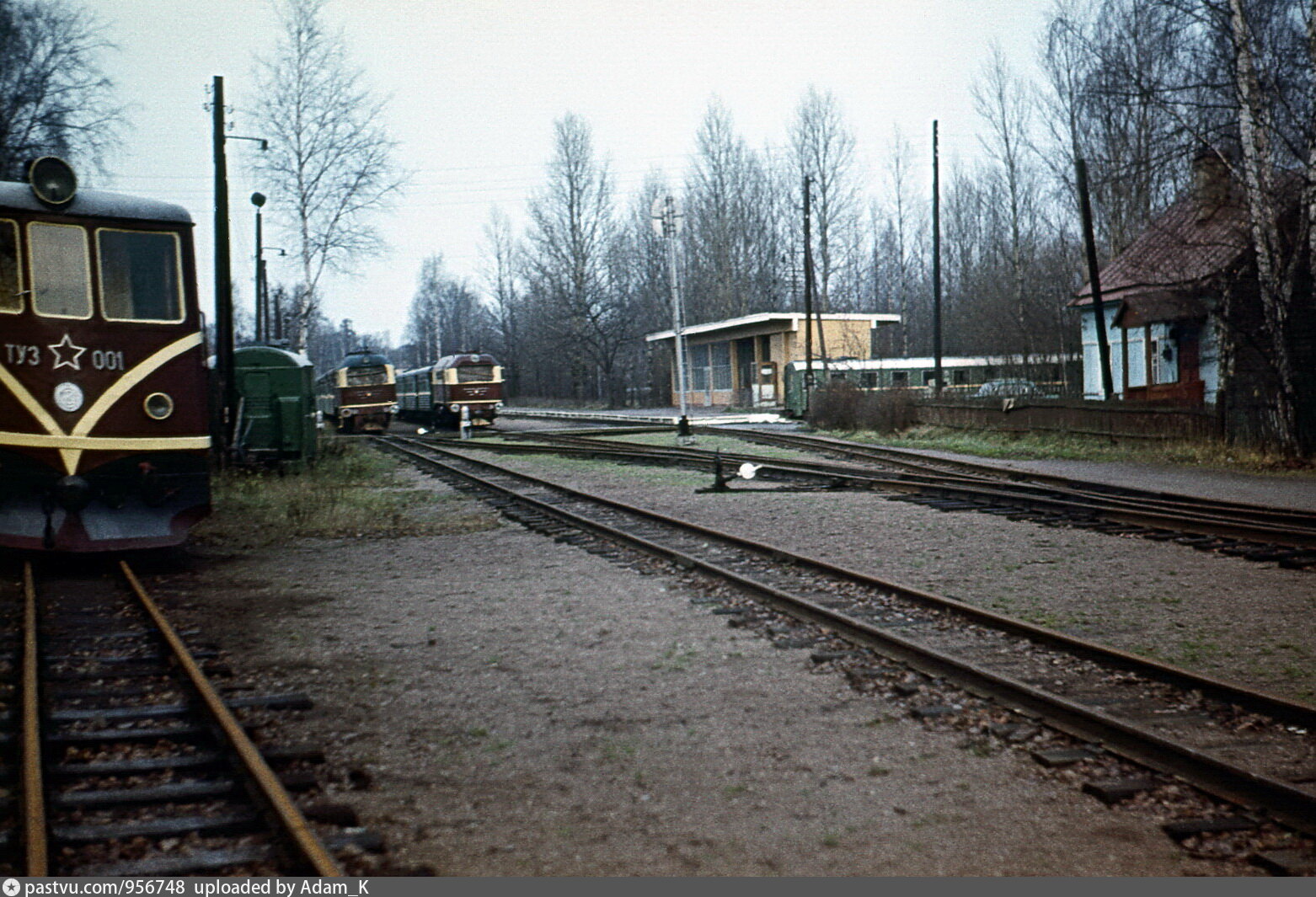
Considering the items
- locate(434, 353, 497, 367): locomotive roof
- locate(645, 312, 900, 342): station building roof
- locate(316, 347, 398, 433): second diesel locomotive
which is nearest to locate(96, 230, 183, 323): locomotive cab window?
locate(434, 353, 497, 367): locomotive roof

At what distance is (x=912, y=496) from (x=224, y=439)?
1044 cm

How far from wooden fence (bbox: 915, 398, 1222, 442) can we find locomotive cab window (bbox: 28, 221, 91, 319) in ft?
56.7

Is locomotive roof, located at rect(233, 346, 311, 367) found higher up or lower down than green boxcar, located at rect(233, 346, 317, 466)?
higher up

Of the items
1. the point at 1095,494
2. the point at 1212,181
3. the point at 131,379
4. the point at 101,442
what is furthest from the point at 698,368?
the point at 101,442

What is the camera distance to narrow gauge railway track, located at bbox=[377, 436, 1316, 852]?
165 inches

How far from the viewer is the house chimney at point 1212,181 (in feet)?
57.7

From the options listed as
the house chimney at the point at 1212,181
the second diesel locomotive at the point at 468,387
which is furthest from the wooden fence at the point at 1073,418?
the second diesel locomotive at the point at 468,387

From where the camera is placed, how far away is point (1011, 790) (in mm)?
4164

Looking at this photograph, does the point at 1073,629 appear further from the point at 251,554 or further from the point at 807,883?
the point at 251,554

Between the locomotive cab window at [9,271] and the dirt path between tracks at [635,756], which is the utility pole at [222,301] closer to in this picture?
the locomotive cab window at [9,271]

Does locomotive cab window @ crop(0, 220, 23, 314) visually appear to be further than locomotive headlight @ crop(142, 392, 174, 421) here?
No

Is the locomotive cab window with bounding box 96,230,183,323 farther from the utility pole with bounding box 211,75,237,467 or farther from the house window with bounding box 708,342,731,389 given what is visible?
the house window with bounding box 708,342,731,389

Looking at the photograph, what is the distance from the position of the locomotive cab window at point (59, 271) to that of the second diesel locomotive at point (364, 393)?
3096cm

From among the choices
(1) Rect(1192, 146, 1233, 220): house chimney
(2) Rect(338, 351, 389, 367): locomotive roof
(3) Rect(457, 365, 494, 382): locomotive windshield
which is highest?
A: (1) Rect(1192, 146, 1233, 220): house chimney
